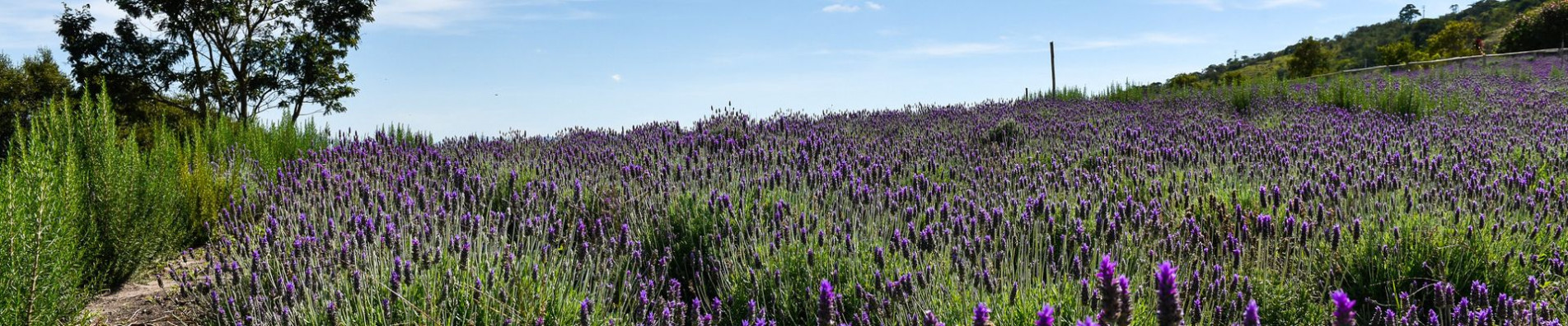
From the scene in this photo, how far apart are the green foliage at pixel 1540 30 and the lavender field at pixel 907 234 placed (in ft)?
107

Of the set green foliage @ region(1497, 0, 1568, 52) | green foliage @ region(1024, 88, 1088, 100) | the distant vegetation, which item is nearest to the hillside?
the distant vegetation

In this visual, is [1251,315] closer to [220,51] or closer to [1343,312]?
[1343,312]

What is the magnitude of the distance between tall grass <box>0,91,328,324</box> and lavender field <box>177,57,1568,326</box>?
0.96 feet

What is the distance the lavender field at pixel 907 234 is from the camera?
2775 millimetres

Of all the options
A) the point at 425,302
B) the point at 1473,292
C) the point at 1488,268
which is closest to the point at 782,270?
the point at 425,302

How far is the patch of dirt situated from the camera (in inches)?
142

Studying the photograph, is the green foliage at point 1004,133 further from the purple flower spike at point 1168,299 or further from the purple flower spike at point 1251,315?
the purple flower spike at point 1168,299

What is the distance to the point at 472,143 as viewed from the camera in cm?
754

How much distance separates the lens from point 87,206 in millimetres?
4160

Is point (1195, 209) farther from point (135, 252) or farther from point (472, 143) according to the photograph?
point (472, 143)

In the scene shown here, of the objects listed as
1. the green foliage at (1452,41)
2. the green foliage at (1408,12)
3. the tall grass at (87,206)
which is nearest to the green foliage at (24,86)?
the tall grass at (87,206)

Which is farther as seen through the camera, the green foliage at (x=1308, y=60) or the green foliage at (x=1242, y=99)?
the green foliage at (x=1308, y=60)

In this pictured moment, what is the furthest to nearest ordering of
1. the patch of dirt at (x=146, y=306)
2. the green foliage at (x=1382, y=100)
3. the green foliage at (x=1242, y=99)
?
1. the green foliage at (x=1242, y=99)
2. the green foliage at (x=1382, y=100)
3. the patch of dirt at (x=146, y=306)

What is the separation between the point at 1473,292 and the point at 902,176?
2.89m
